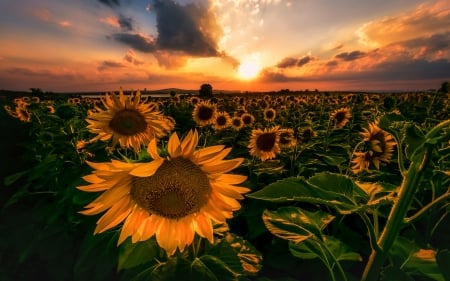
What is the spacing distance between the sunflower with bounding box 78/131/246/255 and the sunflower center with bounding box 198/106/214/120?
290 inches

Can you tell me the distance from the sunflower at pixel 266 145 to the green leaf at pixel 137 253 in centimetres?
389

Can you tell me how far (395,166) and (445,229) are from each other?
1.56 metres

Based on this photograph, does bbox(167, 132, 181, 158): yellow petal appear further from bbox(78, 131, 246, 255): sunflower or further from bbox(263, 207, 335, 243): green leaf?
bbox(263, 207, 335, 243): green leaf

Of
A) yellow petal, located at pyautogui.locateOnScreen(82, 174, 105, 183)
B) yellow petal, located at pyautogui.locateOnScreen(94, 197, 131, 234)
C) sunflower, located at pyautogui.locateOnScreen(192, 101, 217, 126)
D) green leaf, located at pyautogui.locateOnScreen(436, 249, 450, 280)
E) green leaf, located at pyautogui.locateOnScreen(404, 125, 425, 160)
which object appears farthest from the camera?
sunflower, located at pyautogui.locateOnScreen(192, 101, 217, 126)

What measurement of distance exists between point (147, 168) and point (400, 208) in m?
0.96

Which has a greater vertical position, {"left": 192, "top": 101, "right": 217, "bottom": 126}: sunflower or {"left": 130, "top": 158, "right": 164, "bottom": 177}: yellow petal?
{"left": 130, "top": 158, "right": 164, "bottom": 177}: yellow petal

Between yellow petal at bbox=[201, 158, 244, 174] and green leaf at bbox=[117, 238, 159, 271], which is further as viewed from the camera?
green leaf at bbox=[117, 238, 159, 271]

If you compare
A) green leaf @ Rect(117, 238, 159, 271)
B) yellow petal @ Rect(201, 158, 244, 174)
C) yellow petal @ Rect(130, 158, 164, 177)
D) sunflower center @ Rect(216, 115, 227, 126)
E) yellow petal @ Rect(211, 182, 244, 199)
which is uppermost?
yellow petal @ Rect(130, 158, 164, 177)

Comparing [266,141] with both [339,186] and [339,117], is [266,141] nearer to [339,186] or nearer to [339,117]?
[339,117]

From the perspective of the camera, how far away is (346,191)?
132 centimetres

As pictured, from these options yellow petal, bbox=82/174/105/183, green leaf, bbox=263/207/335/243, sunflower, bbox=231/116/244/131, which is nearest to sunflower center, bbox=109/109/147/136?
yellow petal, bbox=82/174/105/183

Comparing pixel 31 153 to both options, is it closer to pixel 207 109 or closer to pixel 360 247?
pixel 207 109

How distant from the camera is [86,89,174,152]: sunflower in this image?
10.5ft

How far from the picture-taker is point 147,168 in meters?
1.34
